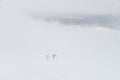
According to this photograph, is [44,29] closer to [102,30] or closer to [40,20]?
[40,20]

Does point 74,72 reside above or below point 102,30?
below

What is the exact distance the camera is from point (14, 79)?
72cm

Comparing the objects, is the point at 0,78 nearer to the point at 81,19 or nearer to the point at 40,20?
the point at 40,20

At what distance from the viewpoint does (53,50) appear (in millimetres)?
750

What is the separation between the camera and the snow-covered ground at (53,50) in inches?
28.4

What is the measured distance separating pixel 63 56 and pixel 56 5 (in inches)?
8.3

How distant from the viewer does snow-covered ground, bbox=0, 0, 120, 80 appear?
722mm

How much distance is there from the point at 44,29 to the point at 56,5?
11cm

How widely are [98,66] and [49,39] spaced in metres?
0.21

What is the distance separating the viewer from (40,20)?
0.78m

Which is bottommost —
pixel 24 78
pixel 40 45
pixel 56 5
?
pixel 24 78

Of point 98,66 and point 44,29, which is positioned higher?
point 44,29

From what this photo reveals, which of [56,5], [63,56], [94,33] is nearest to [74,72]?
[63,56]

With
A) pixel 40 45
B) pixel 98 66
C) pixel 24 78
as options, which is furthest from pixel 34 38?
pixel 98 66
